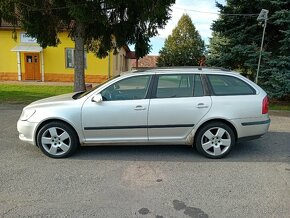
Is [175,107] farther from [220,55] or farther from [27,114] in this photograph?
[220,55]

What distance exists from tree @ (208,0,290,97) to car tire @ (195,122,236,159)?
7183 mm

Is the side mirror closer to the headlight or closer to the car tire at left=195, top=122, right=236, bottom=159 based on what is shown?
the headlight

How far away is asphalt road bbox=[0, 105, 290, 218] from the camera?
343 cm

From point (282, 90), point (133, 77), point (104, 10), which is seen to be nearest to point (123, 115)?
point (133, 77)

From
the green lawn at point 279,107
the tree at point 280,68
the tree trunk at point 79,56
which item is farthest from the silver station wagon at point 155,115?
the tree at point 280,68

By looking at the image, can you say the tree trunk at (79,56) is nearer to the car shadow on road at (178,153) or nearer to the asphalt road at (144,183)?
the asphalt road at (144,183)

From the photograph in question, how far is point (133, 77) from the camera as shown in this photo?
5.23 meters

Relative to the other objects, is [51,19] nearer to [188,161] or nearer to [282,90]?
[188,161]

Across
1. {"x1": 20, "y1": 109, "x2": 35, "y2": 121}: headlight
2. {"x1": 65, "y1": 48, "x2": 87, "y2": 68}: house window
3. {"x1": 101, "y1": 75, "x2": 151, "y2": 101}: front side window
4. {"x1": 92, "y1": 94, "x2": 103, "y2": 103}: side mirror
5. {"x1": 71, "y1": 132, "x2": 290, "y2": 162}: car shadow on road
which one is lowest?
{"x1": 71, "y1": 132, "x2": 290, "y2": 162}: car shadow on road

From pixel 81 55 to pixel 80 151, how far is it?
576 centimetres

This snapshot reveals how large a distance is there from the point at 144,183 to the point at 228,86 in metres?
2.38

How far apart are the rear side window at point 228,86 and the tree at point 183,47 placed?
31975 mm

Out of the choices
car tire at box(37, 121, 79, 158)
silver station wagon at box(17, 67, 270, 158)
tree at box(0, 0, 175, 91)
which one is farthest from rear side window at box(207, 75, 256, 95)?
tree at box(0, 0, 175, 91)

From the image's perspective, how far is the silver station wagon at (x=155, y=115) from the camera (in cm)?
502
